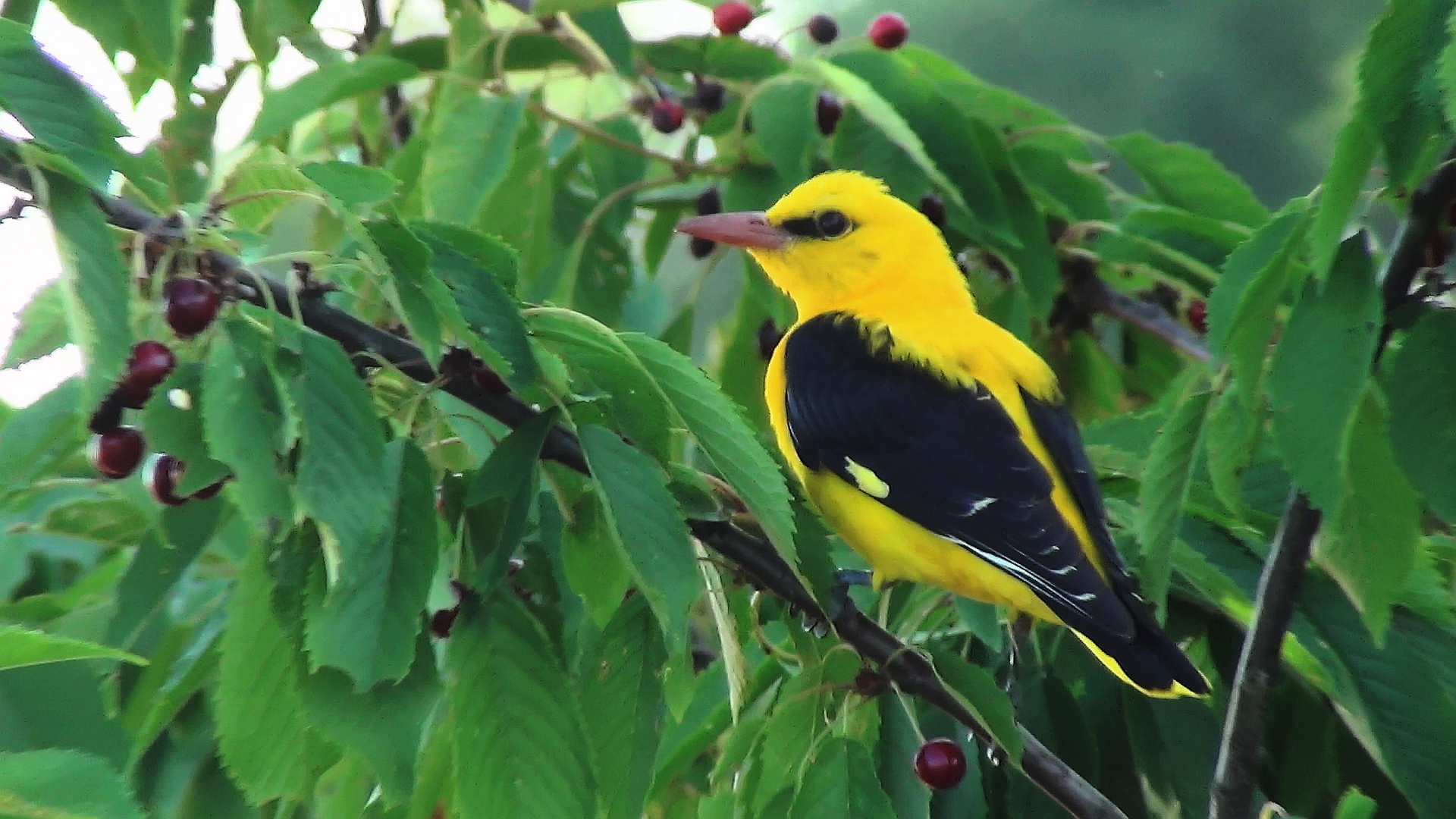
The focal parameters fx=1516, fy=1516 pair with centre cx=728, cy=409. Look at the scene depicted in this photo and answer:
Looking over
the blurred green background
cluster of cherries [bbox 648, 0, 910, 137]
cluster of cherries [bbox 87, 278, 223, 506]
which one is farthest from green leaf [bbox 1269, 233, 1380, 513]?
the blurred green background

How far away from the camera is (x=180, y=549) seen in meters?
1.89

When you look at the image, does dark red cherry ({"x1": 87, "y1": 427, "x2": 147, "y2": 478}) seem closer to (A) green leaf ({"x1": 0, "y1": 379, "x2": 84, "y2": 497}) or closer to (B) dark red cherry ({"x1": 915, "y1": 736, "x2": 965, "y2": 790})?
(A) green leaf ({"x1": 0, "y1": 379, "x2": 84, "y2": 497})

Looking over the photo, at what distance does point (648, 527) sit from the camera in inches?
56.8

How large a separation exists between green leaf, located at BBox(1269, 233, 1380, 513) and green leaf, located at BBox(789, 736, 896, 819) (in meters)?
0.55

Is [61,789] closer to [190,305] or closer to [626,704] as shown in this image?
[190,305]

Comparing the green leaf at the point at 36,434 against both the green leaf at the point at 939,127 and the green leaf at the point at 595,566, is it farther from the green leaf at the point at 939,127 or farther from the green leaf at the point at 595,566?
the green leaf at the point at 939,127

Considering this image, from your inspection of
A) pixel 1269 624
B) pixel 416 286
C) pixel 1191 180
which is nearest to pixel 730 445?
pixel 416 286

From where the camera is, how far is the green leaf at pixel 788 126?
8.84 ft

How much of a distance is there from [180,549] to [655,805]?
30.8 inches

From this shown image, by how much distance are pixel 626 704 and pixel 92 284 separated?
0.76m

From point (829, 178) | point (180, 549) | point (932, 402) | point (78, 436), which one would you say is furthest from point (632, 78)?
point (78, 436)

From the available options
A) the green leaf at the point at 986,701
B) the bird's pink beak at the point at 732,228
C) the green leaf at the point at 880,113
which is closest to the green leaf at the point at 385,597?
the green leaf at the point at 986,701

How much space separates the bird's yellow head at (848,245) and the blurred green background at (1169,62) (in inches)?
120

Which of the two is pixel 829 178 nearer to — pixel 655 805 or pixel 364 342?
pixel 655 805
